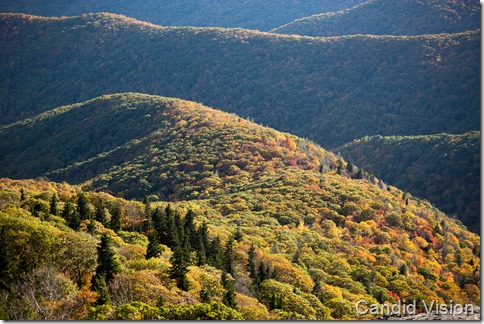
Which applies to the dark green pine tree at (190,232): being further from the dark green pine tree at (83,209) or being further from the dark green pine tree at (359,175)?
the dark green pine tree at (359,175)

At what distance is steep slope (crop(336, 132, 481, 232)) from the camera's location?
136m

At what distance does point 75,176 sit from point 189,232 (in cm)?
8949

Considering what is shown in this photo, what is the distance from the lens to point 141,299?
35.7 m

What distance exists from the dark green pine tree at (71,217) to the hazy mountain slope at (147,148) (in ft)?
159

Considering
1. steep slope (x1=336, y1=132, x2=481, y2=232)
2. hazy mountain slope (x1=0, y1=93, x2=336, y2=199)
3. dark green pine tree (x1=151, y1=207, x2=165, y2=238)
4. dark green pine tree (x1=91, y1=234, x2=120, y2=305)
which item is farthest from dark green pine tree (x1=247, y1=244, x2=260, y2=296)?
steep slope (x1=336, y1=132, x2=481, y2=232)

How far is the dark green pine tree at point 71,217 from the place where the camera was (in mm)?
49469

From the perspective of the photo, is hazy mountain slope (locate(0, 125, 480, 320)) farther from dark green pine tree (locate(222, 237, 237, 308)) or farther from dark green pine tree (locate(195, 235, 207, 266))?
dark green pine tree (locate(222, 237, 237, 308))

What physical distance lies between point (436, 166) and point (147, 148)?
82632 millimetres

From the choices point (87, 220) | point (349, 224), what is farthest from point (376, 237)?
point (87, 220)

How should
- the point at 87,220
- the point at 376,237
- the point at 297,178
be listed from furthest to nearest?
the point at 297,178
the point at 376,237
the point at 87,220

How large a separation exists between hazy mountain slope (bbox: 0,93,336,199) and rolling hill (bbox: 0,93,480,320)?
1.61 ft

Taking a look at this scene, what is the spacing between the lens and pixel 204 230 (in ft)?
190

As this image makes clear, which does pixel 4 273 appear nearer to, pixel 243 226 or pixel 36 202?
pixel 36 202

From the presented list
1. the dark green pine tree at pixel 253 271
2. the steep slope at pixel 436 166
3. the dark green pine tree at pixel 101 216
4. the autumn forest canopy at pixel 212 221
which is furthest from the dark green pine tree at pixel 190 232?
the steep slope at pixel 436 166
